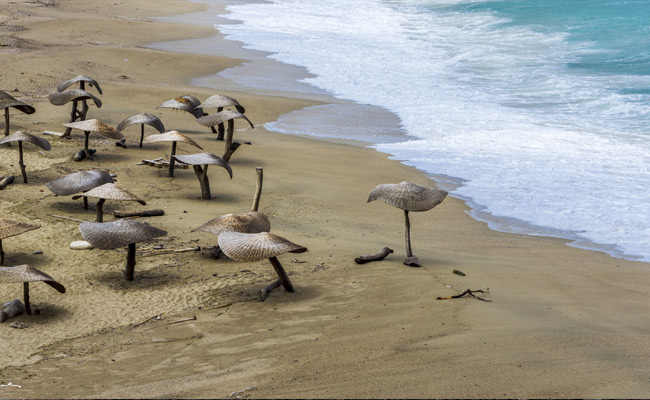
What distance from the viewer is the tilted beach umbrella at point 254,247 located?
5.67 m

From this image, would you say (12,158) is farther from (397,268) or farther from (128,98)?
(397,268)

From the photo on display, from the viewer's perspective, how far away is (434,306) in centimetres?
571

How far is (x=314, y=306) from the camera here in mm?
5793

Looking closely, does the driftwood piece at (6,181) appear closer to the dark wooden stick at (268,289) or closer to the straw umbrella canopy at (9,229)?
the straw umbrella canopy at (9,229)

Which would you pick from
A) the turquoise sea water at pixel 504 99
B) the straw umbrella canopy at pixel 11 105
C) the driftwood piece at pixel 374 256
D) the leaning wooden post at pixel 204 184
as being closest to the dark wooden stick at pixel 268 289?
the driftwood piece at pixel 374 256

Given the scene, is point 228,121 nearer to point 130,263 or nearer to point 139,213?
point 139,213

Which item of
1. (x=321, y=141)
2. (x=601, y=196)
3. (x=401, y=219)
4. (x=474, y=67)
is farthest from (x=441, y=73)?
(x=401, y=219)

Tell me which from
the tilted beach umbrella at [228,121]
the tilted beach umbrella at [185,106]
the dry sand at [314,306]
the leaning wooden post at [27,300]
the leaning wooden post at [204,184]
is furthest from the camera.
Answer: the tilted beach umbrella at [185,106]

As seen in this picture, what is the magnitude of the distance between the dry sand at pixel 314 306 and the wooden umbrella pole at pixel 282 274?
0.27 ft

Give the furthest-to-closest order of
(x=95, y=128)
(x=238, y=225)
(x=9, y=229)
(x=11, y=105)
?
1. (x=11, y=105)
2. (x=95, y=128)
3. (x=238, y=225)
4. (x=9, y=229)

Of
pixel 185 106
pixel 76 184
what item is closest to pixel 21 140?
pixel 76 184

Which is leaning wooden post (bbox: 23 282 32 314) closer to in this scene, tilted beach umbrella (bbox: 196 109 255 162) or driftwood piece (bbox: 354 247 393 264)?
driftwood piece (bbox: 354 247 393 264)

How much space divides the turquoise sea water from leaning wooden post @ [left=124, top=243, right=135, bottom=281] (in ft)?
14.5

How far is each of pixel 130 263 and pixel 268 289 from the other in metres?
1.23
